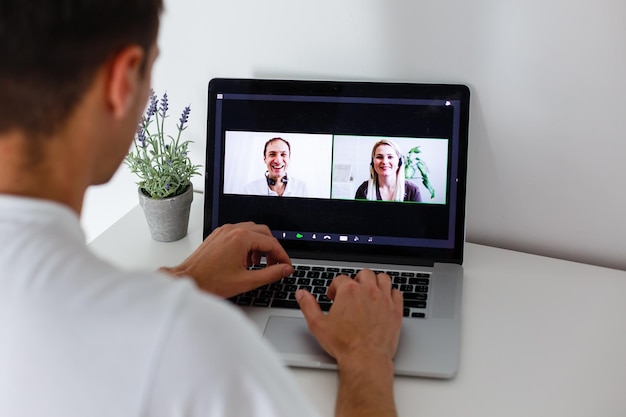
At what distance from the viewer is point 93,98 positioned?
24.0 inches

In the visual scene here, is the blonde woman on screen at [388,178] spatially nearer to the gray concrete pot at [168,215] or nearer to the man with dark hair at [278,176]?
the man with dark hair at [278,176]

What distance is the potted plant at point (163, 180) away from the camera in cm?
122

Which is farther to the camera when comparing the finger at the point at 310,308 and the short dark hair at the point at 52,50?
the finger at the point at 310,308

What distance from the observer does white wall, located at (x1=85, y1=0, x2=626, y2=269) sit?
3.54 ft

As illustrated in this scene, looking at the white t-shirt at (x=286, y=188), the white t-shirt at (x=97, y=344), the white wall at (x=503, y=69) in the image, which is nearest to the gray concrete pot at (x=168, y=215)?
the white t-shirt at (x=286, y=188)

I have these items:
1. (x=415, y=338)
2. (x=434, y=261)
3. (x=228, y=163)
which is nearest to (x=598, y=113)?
(x=434, y=261)

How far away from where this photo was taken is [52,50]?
0.57 metres

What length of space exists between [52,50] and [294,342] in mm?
519

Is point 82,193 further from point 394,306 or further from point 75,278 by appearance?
point 394,306

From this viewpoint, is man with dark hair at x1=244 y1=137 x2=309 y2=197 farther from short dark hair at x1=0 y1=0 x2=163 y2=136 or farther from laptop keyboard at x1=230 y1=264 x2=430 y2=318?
short dark hair at x1=0 y1=0 x2=163 y2=136

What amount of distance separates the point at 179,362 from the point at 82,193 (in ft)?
0.65

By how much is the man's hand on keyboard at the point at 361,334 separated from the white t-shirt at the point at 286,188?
20 centimetres

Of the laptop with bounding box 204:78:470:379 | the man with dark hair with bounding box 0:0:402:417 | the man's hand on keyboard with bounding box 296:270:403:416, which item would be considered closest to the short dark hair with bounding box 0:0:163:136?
the man with dark hair with bounding box 0:0:402:417

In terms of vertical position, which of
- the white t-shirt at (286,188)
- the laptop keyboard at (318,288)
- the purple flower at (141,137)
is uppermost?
the purple flower at (141,137)
